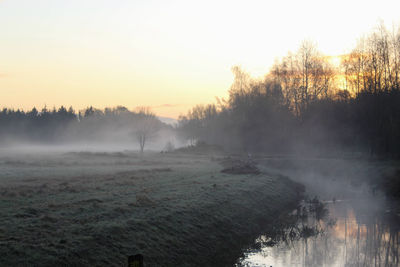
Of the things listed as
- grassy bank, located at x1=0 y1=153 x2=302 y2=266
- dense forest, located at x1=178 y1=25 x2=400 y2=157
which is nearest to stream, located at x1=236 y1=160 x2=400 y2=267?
grassy bank, located at x1=0 y1=153 x2=302 y2=266

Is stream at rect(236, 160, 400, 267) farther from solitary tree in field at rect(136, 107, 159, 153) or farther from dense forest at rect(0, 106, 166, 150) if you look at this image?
dense forest at rect(0, 106, 166, 150)

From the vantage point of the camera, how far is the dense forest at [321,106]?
57.3 metres

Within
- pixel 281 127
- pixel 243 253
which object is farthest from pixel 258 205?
pixel 281 127

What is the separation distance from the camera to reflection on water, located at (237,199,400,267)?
20.0 m

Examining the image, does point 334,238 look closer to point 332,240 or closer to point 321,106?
point 332,240

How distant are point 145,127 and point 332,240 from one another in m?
91.5

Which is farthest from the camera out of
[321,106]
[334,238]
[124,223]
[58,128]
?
[58,128]

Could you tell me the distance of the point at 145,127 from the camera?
111500mm

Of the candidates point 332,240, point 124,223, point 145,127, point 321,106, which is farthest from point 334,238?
point 145,127

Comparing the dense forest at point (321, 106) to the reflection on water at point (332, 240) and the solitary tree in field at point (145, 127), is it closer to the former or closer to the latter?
the solitary tree in field at point (145, 127)

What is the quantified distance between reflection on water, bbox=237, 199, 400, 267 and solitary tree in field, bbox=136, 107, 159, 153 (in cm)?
7872

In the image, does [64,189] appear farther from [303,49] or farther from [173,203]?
[303,49]

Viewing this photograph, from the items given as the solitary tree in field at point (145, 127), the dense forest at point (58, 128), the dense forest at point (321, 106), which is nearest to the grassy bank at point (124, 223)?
the dense forest at point (321, 106)

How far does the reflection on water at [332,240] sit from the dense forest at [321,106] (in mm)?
26840
